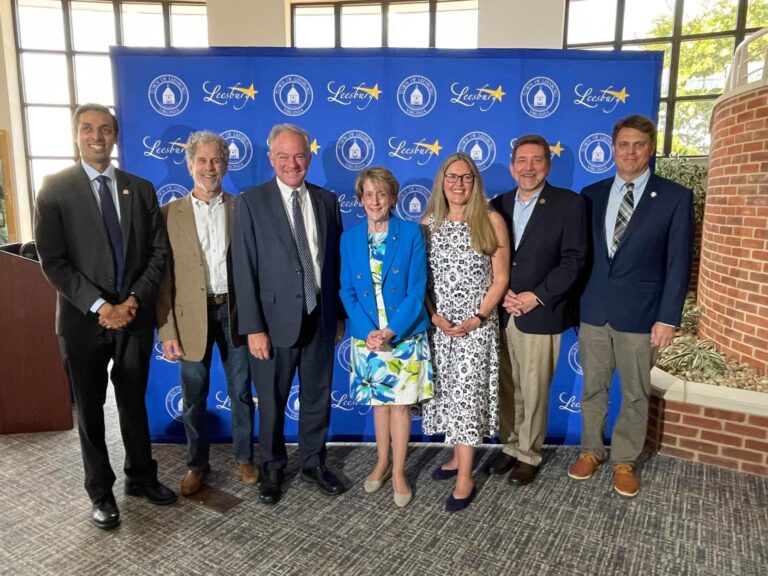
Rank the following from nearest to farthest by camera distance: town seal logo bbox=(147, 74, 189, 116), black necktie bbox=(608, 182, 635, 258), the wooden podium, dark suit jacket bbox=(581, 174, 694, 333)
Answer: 1. dark suit jacket bbox=(581, 174, 694, 333)
2. black necktie bbox=(608, 182, 635, 258)
3. town seal logo bbox=(147, 74, 189, 116)
4. the wooden podium

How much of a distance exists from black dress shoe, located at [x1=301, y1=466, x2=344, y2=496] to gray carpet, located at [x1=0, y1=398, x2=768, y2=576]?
0.04 m

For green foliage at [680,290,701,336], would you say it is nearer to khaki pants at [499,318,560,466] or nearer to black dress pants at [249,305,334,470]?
khaki pants at [499,318,560,466]

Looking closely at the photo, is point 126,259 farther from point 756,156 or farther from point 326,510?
point 756,156

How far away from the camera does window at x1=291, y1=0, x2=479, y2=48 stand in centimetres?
834

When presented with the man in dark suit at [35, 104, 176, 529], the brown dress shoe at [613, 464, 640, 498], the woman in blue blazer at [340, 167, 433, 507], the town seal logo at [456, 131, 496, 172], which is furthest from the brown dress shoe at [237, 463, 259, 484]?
the town seal logo at [456, 131, 496, 172]

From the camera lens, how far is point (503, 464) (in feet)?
9.45

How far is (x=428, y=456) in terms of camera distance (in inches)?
122

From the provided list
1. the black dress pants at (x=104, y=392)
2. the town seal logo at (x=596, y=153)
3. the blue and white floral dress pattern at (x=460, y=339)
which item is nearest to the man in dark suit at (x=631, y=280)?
the town seal logo at (x=596, y=153)

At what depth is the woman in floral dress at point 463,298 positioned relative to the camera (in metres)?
2.40

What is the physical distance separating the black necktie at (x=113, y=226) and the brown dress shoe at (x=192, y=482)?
3.55 feet

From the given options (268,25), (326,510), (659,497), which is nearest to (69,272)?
(326,510)

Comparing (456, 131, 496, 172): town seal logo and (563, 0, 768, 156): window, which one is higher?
(563, 0, 768, 156): window

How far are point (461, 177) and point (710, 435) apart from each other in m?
2.20

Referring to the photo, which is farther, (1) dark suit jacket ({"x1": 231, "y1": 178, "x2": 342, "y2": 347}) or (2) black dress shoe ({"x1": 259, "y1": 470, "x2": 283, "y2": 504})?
(2) black dress shoe ({"x1": 259, "y1": 470, "x2": 283, "y2": 504})
